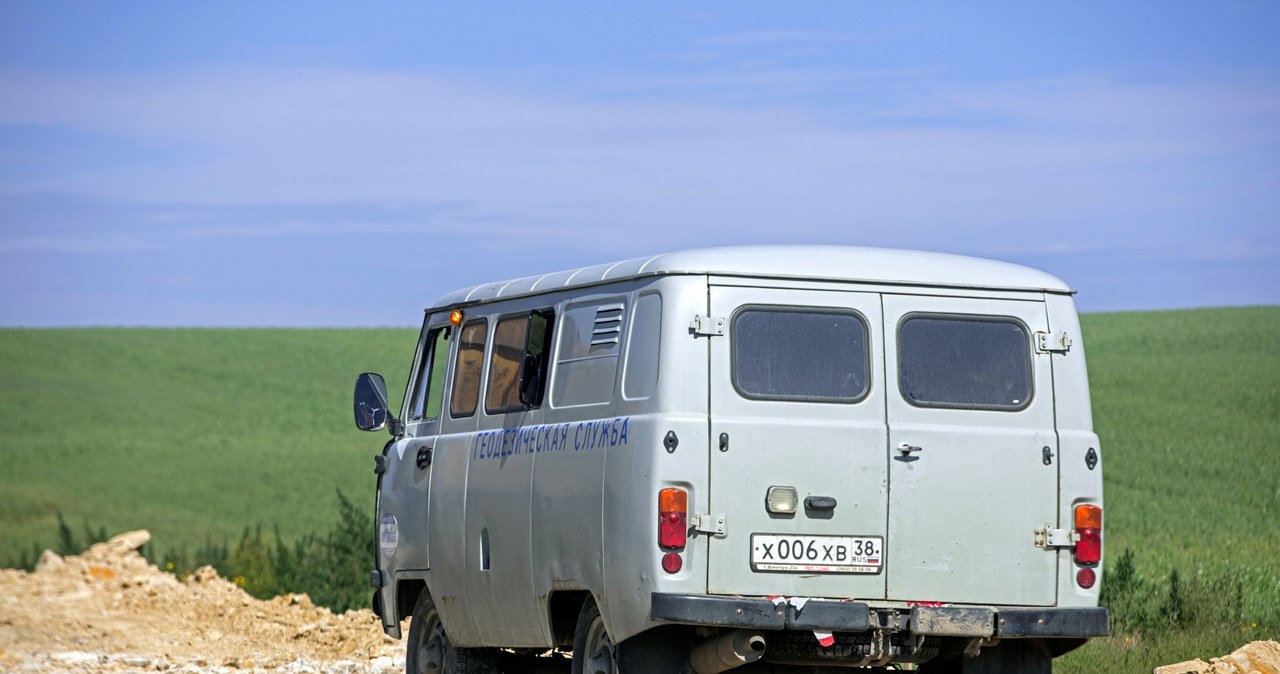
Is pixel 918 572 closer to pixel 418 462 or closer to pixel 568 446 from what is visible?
pixel 568 446

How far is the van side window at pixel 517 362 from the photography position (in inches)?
417

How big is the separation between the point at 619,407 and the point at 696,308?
2.18ft

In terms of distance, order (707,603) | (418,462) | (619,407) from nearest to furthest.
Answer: (707,603), (619,407), (418,462)

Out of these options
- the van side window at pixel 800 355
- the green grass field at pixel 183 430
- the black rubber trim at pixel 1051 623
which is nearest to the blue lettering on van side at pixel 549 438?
the van side window at pixel 800 355

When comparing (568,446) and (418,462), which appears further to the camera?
(418,462)

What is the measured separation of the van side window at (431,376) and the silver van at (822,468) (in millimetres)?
2256

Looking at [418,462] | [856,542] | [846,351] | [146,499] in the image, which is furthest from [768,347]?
[146,499]

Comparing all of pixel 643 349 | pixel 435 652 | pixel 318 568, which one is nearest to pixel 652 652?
pixel 643 349

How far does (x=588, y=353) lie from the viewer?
10.0 meters

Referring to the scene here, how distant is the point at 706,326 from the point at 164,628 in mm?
13124

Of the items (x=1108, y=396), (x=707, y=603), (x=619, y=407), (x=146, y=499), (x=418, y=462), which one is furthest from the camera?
(x=1108, y=396)

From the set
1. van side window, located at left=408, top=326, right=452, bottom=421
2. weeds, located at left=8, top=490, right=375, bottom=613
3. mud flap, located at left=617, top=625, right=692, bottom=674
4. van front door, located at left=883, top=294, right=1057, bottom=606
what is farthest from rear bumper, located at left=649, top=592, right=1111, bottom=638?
weeds, located at left=8, top=490, right=375, bottom=613

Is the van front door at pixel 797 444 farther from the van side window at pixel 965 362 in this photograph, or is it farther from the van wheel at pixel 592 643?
the van wheel at pixel 592 643

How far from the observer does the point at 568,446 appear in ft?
32.3
